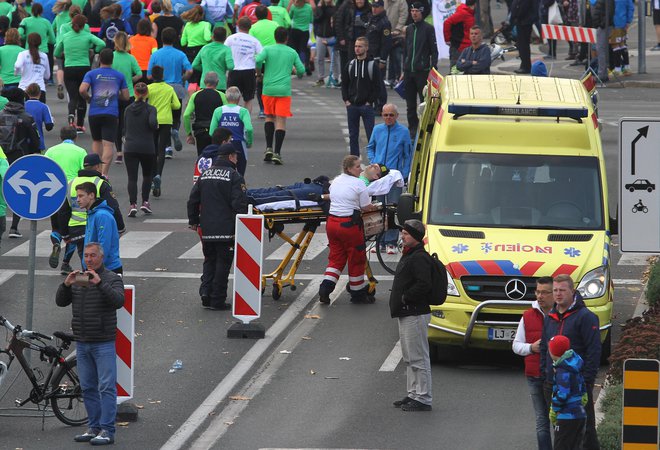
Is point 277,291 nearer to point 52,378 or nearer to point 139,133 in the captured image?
point 139,133

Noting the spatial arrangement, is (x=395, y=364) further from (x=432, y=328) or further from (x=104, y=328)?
(x=104, y=328)

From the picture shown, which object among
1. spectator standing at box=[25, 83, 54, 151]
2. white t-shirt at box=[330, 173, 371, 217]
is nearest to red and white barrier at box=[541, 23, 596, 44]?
spectator standing at box=[25, 83, 54, 151]

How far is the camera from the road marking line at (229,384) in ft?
41.2

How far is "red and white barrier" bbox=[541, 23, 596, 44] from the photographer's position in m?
35.8

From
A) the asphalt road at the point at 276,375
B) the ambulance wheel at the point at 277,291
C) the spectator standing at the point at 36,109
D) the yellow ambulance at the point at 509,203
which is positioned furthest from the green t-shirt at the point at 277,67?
the yellow ambulance at the point at 509,203

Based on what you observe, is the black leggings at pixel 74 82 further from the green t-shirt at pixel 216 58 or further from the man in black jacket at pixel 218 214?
the man in black jacket at pixel 218 214

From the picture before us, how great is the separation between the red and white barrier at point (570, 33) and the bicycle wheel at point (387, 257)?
16.9 meters

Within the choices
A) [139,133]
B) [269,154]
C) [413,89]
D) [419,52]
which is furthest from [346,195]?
[413,89]

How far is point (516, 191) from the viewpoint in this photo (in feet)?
51.4

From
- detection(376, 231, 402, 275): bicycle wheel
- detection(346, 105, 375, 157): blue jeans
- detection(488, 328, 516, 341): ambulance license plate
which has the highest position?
detection(346, 105, 375, 157): blue jeans

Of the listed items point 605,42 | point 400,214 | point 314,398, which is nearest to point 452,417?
point 314,398

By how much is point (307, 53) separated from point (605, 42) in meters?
7.32

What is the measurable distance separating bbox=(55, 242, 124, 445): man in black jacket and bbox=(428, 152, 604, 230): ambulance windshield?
13.9 feet

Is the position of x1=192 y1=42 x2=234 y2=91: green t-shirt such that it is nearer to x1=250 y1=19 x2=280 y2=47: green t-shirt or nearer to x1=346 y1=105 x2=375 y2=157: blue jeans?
x1=346 y1=105 x2=375 y2=157: blue jeans
